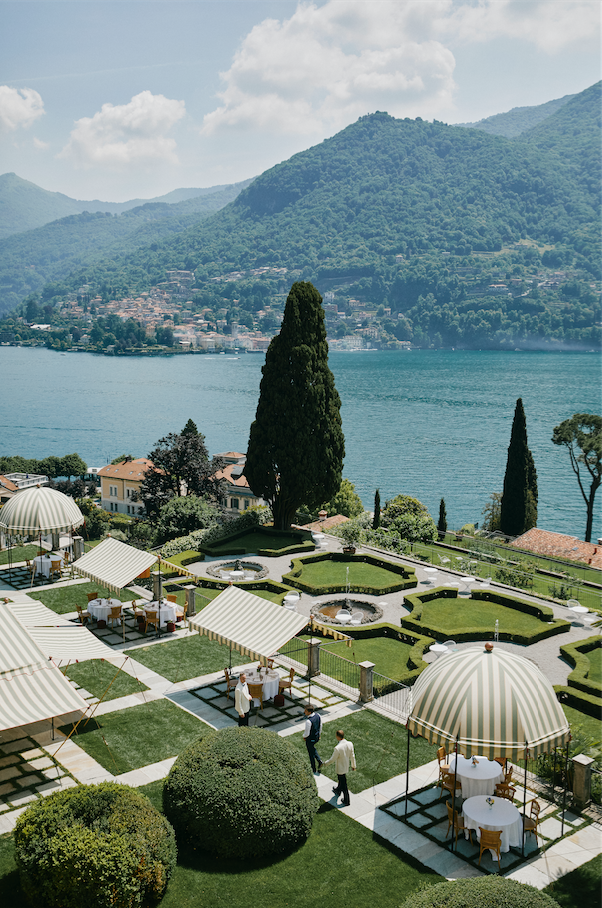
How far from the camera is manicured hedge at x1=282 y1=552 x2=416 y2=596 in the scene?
29.2 metres

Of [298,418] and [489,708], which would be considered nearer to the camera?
[489,708]

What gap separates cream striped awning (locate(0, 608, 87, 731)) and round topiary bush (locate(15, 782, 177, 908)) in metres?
2.95

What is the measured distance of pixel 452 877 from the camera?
12000 mm

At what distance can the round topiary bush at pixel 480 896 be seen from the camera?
8969mm

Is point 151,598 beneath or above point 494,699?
beneath

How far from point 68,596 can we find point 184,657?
24.8 ft

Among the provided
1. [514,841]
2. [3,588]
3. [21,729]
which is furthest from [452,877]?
[3,588]

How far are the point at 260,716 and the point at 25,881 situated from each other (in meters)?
8.03

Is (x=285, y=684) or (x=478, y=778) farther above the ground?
(x=478, y=778)

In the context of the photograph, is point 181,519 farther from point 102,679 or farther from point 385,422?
point 385,422

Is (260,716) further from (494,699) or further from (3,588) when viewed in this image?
(3,588)

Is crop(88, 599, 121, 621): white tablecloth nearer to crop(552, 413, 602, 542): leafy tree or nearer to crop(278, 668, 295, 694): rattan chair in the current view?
crop(278, 668, 295, 694): rattan chair

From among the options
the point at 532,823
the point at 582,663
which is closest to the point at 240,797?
the point at 532,823

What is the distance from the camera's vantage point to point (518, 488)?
5031cm
